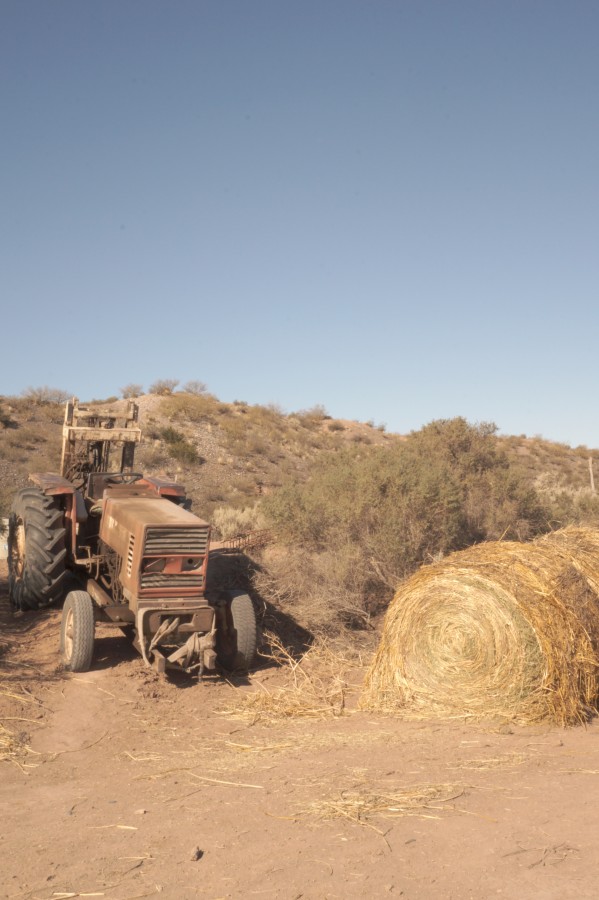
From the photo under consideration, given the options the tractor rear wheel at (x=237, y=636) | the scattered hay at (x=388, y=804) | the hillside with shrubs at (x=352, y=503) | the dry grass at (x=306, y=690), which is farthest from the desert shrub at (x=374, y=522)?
the scattered hay at (x=388, y=804)

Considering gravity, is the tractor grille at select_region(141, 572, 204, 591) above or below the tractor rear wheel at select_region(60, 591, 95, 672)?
above

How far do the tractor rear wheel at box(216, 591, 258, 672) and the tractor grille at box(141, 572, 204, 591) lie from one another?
847 mm

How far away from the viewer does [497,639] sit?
652cm

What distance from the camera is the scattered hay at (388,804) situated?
4332 mm

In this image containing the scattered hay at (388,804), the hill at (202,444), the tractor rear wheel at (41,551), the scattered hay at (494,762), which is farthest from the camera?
the hill at (202,444)

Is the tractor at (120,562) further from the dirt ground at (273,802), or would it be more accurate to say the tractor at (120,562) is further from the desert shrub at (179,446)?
the desert shrub at (179,446)

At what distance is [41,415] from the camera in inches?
1071

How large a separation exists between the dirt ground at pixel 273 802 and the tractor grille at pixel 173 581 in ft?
3.32

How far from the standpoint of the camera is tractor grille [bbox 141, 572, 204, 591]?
24.7 feet

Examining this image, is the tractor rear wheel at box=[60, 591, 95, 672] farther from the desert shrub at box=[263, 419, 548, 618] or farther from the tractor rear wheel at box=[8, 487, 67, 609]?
the desert shrub at box=[263, 419, 548, 618]

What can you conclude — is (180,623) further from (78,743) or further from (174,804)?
(174,804)

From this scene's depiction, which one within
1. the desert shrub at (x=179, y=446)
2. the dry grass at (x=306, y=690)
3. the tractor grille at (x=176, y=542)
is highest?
the desert shrub at (x=179, y=446)

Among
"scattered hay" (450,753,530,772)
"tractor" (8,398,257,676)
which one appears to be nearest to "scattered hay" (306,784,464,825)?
"scattered hay" (450,753,530,772)

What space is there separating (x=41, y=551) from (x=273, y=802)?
5068 millimetres
